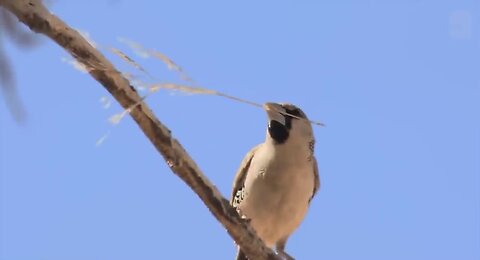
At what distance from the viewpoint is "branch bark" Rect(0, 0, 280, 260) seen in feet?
7.29

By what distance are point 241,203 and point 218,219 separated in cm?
186

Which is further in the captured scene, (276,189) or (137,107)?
(276,189)

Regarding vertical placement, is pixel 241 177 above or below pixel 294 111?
above

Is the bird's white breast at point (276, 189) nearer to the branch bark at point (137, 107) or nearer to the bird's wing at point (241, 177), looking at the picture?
the bird's wing at point (241, 177)

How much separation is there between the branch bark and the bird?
1.50 m

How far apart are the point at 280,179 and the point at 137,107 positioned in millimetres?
2254

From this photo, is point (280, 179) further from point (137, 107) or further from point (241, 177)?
point (137, 107)

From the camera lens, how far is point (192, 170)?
9.04 feet

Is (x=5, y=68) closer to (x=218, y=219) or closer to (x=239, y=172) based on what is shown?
(x=218, y=219)

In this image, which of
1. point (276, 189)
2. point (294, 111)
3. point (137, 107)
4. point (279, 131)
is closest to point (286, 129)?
point (279, 131)

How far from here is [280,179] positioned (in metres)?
4.64

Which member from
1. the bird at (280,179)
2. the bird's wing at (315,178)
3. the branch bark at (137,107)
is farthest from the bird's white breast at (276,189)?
the branch bark at (137,107)

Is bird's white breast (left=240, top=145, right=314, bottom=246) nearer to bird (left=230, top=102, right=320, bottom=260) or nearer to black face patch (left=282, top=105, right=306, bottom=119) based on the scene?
bird (left=230, top=102, right=320, bottom=260)

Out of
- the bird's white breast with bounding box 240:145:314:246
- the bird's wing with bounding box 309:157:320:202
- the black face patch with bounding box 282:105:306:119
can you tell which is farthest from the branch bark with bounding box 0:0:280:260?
the bird's wing with bounding box 309:157:320:202
